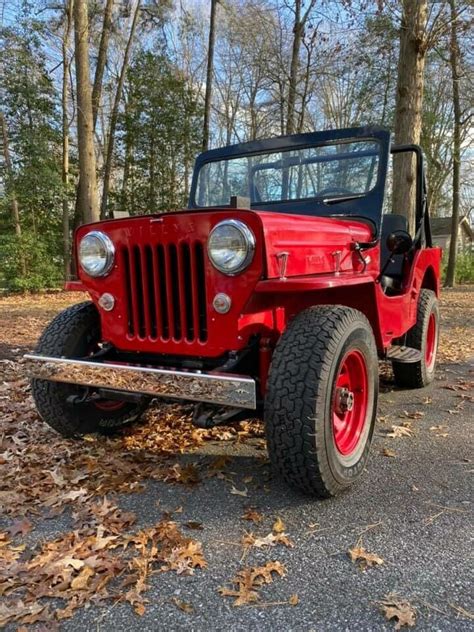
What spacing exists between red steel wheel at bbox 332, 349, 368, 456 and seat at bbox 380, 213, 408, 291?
130 cm

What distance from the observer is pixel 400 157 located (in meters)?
7.71

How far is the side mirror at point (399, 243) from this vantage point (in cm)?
419

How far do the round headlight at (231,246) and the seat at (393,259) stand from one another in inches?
75.5

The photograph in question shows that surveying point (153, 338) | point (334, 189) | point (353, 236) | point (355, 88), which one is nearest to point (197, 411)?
point (153, 338)

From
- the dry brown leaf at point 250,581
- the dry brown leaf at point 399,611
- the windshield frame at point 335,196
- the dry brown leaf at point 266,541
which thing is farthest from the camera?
the windshield frame at point 335,196

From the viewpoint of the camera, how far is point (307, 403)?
2355 mm

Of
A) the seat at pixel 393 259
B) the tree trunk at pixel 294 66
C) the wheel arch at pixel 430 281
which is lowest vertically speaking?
the wheel arch at pixel 430 281

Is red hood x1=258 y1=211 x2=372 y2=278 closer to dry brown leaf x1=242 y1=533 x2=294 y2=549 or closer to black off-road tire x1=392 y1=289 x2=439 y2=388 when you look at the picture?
dry brown leaf x1=242 y1=533 x2=294 y2=549

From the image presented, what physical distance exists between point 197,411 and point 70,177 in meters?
14.8

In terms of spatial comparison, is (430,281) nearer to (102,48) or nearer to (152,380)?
(152,380)

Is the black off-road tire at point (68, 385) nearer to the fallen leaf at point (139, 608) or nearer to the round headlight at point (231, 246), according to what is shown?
the round headlight at point (231, 246)

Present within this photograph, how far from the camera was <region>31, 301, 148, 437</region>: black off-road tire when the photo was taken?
10.2 ft

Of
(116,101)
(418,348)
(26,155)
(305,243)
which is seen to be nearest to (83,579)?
(305,243)

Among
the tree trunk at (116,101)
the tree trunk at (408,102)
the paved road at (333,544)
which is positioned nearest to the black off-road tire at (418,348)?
the paved road at (333,544)
